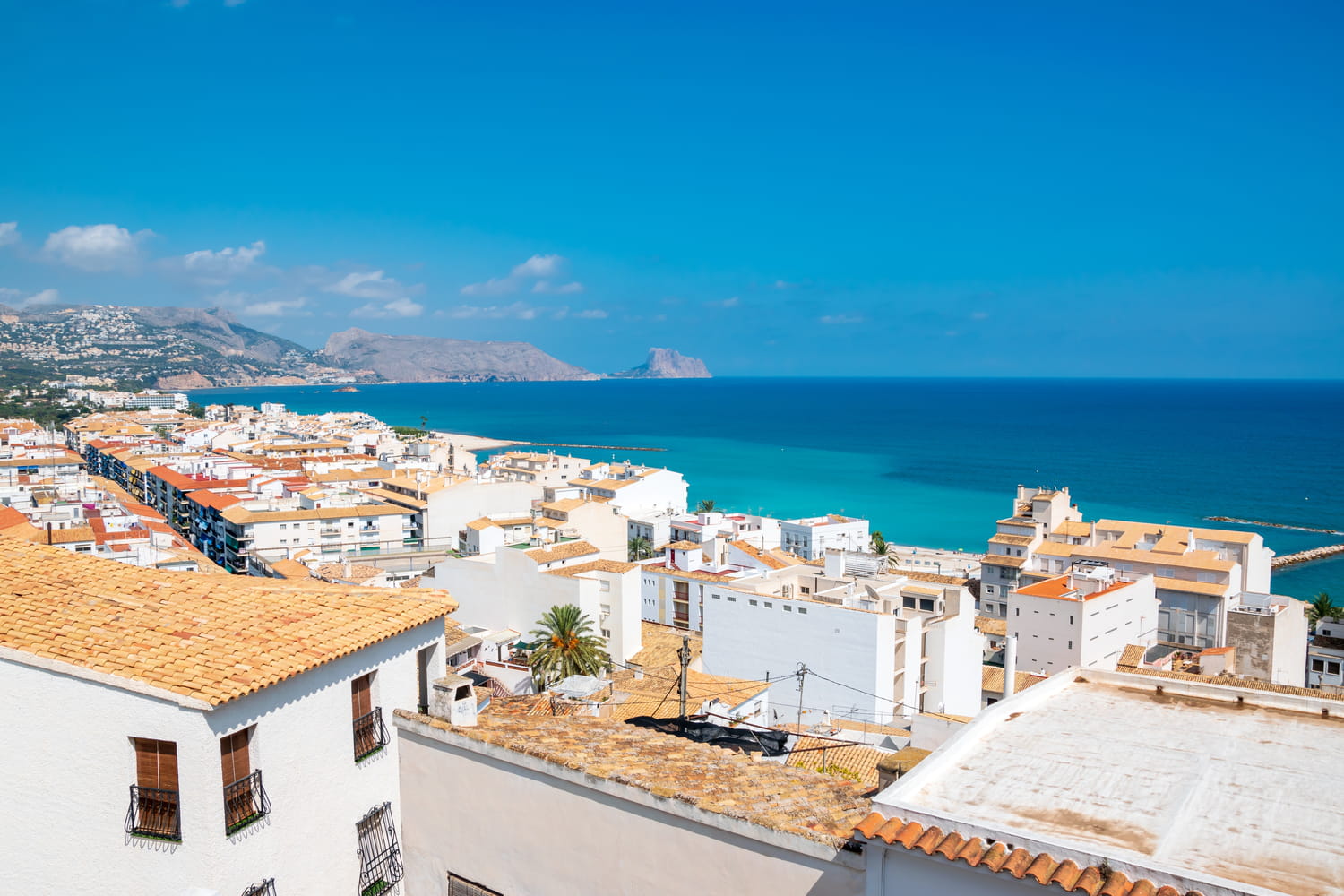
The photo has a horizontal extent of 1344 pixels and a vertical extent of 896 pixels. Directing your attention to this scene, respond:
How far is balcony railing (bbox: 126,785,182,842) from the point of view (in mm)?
5992

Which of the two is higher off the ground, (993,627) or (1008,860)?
(1008,860)

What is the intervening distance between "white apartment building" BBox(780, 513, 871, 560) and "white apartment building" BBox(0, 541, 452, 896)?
53.8m

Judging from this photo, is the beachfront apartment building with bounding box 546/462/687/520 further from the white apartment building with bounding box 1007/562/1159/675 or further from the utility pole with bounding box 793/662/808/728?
the utility pole with bounding box 793/662/808/728

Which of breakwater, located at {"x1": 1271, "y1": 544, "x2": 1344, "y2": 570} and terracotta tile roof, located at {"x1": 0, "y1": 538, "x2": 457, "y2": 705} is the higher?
terracotta tile roof, located at {"x1": 0, "y1": 538, "x2": 457, "y2": 705}

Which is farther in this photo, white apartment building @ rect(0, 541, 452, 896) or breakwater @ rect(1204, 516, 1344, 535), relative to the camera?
breakwater @ rect(1204, 516, 1344, 535)

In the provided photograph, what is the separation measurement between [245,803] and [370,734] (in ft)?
3.79

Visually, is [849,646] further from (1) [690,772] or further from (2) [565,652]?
(1) [690,772]

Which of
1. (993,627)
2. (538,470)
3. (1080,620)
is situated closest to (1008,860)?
(1080,620)

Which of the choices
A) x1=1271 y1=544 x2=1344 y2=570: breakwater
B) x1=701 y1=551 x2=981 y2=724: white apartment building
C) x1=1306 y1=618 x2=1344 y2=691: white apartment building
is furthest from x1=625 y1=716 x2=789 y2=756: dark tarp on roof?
x1=1271 y1=544 x2=1344 y2=570: breakwater

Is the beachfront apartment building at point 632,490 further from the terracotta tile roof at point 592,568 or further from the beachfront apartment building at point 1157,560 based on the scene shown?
the terracotta tile roof at point 592,568

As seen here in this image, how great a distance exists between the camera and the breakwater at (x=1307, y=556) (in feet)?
214

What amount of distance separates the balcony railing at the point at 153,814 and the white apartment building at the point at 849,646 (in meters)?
18.3

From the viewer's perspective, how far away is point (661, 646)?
28906 mm

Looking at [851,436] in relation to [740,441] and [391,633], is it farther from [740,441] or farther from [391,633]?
[391,633]
